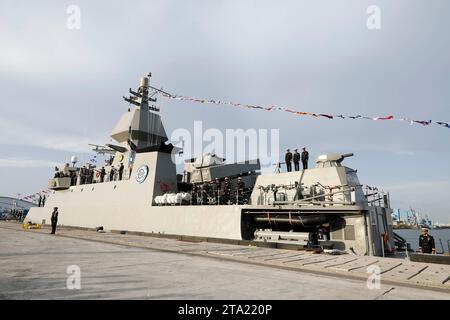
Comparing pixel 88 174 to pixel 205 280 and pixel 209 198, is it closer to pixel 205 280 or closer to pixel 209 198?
pixel 209 198

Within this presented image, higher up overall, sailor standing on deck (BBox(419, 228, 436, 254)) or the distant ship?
the distant ship

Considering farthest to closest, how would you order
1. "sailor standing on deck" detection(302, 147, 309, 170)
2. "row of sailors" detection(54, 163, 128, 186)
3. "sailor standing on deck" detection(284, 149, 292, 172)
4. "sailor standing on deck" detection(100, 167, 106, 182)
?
1. "sailor standing on deck" detection(100, 167, 106, 182)
2. "row of sailors" detection(54, 163, 128, 186)
3. "sailor standing on deck" detection(284, 149, 292, 172)
4. "sailor standing on deck" detection(302, 147, 309, 170)

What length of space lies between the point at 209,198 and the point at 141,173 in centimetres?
494

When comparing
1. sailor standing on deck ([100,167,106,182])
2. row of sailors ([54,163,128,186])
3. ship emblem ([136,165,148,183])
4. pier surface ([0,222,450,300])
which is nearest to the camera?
pier surface ([0,222,450,300])

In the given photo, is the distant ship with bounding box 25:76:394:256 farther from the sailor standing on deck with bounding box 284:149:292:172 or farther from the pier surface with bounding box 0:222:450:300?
the pier surface with bounding box 0:222:450:300

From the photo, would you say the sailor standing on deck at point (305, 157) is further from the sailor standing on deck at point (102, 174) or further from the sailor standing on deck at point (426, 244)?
the sailor standing on deck at point (102, 174)

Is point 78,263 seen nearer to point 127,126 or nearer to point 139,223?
point 139,223

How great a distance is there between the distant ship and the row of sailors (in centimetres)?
7

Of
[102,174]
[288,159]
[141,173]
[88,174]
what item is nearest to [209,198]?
[288,159]

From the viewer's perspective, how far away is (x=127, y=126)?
20.7m

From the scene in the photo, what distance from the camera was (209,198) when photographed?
1484 cm

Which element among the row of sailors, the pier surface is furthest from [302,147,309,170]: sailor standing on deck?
the row of sailors

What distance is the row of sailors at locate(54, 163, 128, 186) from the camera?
64.7 feet
